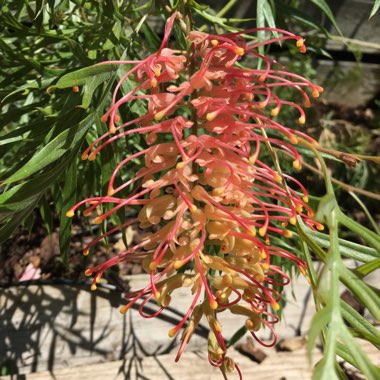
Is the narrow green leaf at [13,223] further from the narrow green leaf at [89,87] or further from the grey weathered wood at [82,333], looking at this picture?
the grey weathered wood at [82,333]

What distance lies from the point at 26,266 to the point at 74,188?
0.71 metres

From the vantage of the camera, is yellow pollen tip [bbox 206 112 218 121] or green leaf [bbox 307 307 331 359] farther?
yellow pollen tip [bbox 206 112 218 121]

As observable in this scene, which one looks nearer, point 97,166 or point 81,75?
point 81,75

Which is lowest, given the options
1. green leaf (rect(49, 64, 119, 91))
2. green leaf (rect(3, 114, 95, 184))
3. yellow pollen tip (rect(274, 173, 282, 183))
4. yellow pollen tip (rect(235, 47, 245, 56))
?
yellow pollen tip (rect(274, 173, 282, 183))

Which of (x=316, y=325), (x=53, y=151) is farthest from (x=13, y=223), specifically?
(x=316, y=325)

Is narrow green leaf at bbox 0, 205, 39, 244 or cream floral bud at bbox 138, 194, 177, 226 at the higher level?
cream floral bud at bbox 138, 194, 177, 226

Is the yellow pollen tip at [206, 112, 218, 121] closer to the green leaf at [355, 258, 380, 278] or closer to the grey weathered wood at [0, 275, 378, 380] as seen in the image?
the green leaf at [355, 258, 380, 278]

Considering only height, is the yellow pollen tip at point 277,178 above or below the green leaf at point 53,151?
below

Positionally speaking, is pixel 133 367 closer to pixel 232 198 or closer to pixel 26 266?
pixel 26 266

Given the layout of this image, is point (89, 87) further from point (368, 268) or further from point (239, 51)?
point (368, 268)

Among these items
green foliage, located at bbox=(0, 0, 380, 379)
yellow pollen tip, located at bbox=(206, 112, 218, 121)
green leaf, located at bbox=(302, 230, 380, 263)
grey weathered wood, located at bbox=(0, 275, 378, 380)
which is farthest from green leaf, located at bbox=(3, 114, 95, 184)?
grey weathered wood, located at bbox=(0, 275, 378, 380)

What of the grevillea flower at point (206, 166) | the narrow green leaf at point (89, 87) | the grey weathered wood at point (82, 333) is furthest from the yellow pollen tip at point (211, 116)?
the grey weathered wood at point (82, 333)

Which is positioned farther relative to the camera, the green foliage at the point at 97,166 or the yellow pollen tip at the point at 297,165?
the yellow pollen tip at the point at 297,165

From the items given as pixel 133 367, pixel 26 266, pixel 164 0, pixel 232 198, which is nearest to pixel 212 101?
pixel 232 198
